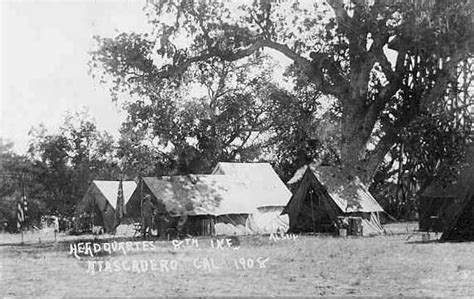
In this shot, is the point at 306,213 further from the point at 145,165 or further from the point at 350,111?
the point at 145,165

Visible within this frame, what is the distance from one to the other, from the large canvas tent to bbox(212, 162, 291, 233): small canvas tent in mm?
229

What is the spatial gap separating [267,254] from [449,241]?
18.1 ft

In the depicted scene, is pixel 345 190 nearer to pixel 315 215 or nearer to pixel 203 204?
pixel 315 215

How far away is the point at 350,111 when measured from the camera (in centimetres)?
2508

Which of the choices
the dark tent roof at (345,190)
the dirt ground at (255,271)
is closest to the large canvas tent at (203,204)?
the dark tent roof at (345,190)

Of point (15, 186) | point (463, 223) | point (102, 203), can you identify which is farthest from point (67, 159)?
point (463, 223)

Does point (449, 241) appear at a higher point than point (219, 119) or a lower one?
lower

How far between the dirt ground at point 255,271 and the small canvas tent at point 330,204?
422 centimetres

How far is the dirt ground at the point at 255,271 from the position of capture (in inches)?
435

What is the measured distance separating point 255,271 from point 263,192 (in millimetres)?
15179

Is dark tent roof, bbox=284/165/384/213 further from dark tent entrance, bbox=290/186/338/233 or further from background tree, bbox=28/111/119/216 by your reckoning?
background tree, bbox=28/111/119/216

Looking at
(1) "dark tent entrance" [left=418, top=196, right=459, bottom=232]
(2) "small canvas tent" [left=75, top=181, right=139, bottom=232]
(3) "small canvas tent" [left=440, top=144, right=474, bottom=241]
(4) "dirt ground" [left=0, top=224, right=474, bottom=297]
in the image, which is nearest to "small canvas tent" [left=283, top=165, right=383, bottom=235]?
(1) "dark tent entrance" [left=418, top=196, right=459, bottom=232]

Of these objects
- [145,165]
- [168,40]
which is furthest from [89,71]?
[145,165]

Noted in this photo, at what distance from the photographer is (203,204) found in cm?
2573
